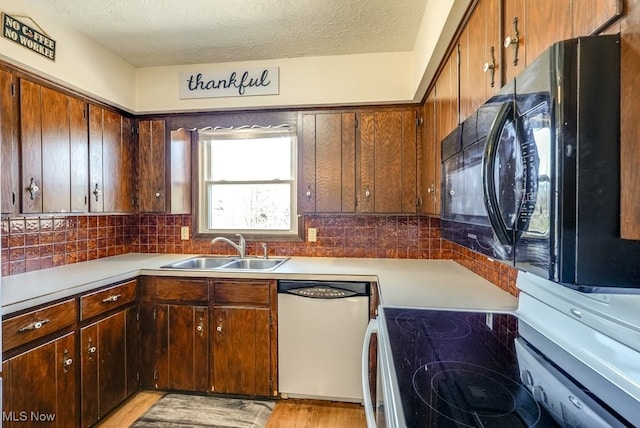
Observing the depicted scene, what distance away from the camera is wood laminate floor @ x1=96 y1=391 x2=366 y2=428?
195 cm

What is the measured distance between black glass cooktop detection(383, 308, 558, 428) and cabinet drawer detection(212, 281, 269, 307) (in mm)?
1049

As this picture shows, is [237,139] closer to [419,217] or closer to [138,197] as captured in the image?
[138,197]

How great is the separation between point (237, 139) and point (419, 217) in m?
1.68

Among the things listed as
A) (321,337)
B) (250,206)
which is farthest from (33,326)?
(250,206)

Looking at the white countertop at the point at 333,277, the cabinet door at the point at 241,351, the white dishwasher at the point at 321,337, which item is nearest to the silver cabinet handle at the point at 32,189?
the white countertop at the point at 333,277

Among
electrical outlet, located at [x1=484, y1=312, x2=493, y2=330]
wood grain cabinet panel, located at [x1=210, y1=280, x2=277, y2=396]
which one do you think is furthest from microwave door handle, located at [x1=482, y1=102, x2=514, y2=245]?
wood grain cabinet panel, located at [x1=210, y1=280, x2=277, y2=396]

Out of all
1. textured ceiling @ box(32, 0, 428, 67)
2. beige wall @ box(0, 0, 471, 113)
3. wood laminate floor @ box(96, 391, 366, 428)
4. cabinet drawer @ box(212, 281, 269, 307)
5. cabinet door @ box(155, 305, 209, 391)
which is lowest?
wood laminate floor @ box(96, 391, 366, 428)

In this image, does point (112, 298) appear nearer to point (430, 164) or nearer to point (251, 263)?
point (251, 263)

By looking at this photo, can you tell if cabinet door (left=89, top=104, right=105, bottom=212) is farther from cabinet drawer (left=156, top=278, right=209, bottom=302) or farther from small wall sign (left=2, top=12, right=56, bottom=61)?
cabinet drawer (left=156, top=278, right=209, bottom=302)

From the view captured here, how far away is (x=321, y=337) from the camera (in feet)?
6.82

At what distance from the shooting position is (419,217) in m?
2.62

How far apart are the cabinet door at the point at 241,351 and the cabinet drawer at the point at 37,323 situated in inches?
30.9

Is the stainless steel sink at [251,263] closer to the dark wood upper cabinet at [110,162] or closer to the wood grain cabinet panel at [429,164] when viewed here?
the dark wood upper cabinet at [110,162]

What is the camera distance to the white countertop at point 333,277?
1484 millimetres
